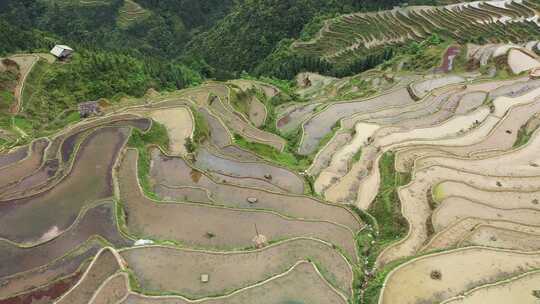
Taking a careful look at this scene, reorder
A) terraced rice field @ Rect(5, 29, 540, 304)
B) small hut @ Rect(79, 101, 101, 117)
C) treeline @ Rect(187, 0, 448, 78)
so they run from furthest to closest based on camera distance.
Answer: treeline @ Rect(187, 0, 448, 78) → small hut @ Rect(79, 101, 101, 117) → terraced rice field @ Rect(5, 29, 540, 304)

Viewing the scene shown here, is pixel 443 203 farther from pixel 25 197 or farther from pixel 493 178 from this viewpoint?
pixel 25 197

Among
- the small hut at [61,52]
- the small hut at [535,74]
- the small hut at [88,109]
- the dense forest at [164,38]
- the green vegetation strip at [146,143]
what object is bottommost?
the dense forest at [164,38]

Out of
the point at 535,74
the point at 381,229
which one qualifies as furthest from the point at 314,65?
the point at 381,229

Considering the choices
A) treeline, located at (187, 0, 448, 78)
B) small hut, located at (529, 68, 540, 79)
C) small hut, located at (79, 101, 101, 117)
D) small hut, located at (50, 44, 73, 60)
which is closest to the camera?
small hut, located at (79, 101, 101, 117)

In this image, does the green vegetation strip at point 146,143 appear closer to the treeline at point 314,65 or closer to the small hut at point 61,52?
the small hut at point 61,52

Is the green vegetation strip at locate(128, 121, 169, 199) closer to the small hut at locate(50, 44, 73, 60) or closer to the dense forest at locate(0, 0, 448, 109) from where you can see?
the dense forest at locate(0, 0, 448, 109)

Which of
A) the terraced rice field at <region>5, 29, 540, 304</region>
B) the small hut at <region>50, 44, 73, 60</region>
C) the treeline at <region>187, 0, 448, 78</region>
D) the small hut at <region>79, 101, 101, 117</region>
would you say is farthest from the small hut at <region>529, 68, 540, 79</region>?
the small hut at <region>50, 44, 73, 60</region>

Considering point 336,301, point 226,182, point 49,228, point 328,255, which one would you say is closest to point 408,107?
point 226,182

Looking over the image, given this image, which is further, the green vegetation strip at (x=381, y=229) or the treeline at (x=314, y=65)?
the treeline at (x=314, y=65)

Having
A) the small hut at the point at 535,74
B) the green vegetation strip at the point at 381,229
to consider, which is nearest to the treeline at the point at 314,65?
the small hut at the point at 535,74
